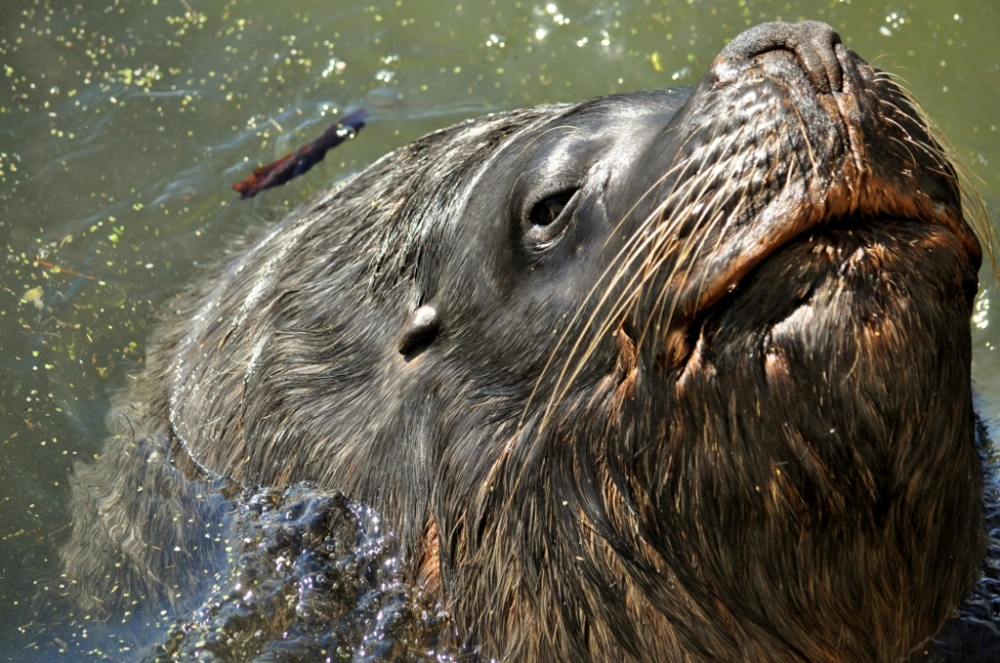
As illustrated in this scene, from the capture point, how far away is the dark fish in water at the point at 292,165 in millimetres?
6465

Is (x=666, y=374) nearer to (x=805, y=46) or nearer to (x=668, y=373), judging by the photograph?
(x=668, y=373)

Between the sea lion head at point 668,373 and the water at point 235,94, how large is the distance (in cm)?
206

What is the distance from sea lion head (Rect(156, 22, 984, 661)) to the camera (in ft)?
8.16

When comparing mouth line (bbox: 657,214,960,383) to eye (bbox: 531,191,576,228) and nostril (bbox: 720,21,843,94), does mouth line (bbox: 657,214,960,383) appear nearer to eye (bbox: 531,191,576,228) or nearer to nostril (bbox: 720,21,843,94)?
nostril (bbox: 720,21,843,94)

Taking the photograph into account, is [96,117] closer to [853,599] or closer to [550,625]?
[550,625]

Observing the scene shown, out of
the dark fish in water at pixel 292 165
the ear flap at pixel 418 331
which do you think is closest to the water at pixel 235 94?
the dark fish in water at pixel 292 165

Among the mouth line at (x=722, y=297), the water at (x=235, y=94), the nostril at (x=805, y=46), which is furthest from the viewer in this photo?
the water at (x=235, y=94)

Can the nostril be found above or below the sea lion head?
above

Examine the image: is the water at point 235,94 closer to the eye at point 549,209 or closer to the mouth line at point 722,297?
the eye at point 549,209

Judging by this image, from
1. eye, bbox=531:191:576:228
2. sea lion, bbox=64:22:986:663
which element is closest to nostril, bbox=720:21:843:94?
sea lion, bbox=64:22:986:663

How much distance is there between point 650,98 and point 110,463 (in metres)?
2.83

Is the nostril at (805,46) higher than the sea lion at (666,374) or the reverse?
higher

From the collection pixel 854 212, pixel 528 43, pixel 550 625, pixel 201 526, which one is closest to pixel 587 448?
pixel 550 625

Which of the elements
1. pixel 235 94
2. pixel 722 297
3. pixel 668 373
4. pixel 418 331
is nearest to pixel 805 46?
pixel 722 297
